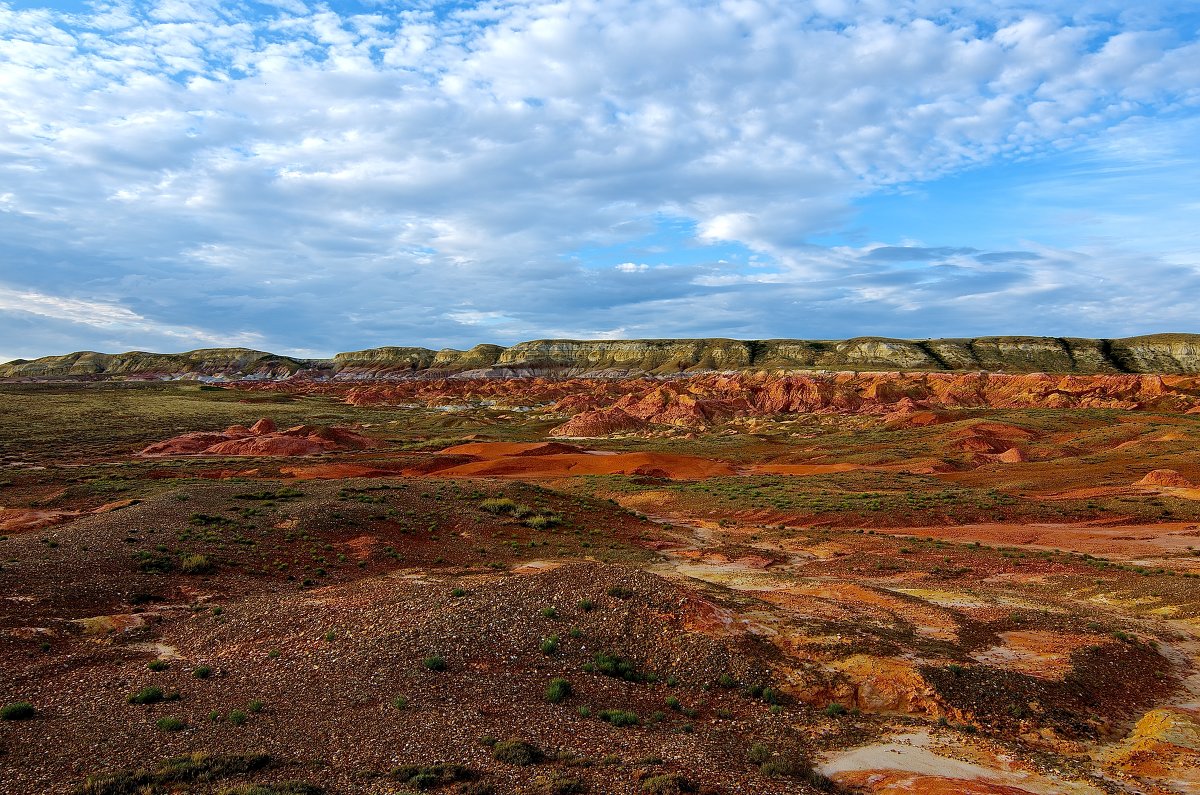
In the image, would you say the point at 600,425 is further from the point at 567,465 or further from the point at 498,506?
the point at 498,506

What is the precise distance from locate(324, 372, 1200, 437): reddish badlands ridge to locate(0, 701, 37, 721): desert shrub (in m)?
86.4

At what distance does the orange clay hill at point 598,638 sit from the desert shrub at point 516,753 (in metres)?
0.05

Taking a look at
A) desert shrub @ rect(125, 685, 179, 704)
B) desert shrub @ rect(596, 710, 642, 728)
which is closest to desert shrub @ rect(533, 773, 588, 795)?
desert shrub @ rect(596, 710, 642, 728)

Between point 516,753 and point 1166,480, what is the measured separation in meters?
54.2

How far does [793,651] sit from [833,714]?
243 cm

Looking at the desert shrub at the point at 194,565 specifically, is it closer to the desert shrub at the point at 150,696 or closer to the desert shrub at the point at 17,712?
the desert shrub at the point at 150,696

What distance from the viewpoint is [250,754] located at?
11062 millimetres

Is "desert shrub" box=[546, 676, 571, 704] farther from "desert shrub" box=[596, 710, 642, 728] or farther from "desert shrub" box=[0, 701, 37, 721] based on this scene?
→ "desert shrub" box=[0, 701, 37, 721]

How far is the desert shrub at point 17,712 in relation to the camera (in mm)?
12398

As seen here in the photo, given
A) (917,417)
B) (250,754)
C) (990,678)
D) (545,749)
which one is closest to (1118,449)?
(917,417)

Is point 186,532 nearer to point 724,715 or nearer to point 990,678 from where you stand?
point 724,715

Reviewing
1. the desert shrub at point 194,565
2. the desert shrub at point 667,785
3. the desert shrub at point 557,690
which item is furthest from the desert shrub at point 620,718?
the desert shrub at point 194,565

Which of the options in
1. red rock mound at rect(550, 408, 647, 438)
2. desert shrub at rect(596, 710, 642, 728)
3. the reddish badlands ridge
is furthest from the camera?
the reddish badlands ridge

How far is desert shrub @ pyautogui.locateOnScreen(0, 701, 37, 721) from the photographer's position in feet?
40.7
